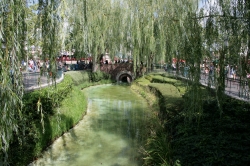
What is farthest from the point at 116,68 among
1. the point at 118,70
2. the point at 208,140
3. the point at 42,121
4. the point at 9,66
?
the point at 9,66

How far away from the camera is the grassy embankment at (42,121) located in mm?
6423

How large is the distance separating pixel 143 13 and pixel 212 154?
14761 millimetres

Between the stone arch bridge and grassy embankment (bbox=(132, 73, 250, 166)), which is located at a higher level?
the stone arch bridge

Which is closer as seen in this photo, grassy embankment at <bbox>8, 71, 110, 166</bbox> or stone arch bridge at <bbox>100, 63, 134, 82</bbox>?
grassy embankment at <bbox>8, 71, 110, 166</bbox>

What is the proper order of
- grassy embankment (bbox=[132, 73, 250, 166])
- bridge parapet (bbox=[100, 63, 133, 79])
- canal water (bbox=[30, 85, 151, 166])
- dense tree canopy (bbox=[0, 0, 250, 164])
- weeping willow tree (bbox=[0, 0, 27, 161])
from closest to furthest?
weeping willow tree (bbox=[0, 0, 27, 161])
dense tree canopy (bbox=[0, 0, 250, 164])
grassy embankment (bbox=[132, 73, 250, 166])
canal water (bbox=[30, 85, 151, 166])
bridge parapet (bbox=[100, 63, 133, 79])

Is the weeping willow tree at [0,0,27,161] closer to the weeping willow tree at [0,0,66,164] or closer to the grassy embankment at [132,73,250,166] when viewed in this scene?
the weeping willow tree at [0,0,66,164]

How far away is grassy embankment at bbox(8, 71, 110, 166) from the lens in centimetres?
642

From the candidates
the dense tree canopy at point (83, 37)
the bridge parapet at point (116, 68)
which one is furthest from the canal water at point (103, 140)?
the bridge parapet at point (116, 68)

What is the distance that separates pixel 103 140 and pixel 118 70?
20.2 m

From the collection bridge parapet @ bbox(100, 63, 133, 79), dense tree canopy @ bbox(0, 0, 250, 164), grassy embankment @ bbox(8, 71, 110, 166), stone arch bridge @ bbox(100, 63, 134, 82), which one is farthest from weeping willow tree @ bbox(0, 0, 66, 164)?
bridge parapet @ bbox(100, 63, 133, 79)

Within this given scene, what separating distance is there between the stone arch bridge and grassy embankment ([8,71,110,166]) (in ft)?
52.9

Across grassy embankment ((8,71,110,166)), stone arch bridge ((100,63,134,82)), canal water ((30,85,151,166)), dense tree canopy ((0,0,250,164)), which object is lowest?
canal water ((30,85,151,166))

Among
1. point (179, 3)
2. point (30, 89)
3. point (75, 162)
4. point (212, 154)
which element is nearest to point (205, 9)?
point (179, 3)

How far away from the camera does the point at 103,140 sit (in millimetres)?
9172
